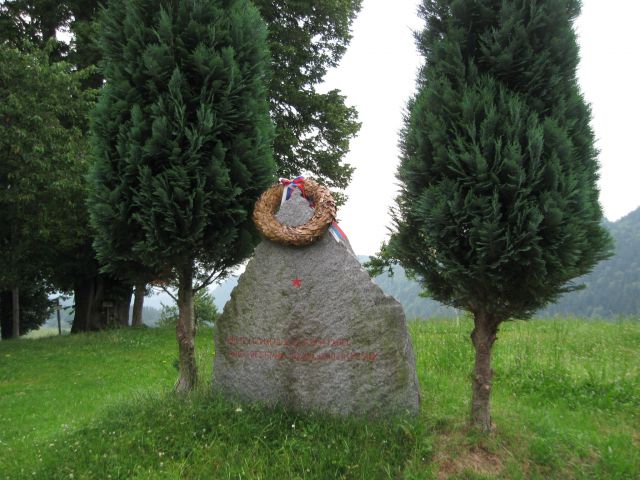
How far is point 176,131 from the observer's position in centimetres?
547

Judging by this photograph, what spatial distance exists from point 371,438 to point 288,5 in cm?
1299

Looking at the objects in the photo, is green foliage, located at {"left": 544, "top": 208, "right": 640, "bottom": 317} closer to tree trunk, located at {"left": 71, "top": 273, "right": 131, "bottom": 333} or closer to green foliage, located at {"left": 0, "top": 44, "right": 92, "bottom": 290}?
tree trunk, located at {"left": 71, "top": 273, "right": 131, "bottom": 333}

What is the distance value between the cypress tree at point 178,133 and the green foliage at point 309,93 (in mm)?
7690

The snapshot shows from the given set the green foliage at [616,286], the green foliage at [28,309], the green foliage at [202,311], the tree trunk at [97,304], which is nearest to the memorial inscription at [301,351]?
the tree trunk at [97,304]

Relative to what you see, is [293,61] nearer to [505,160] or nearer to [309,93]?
[309,93]

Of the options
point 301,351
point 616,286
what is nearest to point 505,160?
point 301,351

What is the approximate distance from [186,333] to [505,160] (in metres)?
4.17

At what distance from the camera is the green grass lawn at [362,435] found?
430 cm

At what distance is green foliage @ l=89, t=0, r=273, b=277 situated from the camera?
543 centimetres

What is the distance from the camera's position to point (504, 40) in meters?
4.58

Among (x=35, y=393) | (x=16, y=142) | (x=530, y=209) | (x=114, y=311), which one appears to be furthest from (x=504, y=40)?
(x=114, y=311)

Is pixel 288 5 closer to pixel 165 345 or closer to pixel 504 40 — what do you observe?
pixel 165 345

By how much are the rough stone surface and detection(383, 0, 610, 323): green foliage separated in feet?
2.84

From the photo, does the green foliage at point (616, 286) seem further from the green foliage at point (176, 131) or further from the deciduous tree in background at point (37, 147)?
the green foliage at point (176, 131)
